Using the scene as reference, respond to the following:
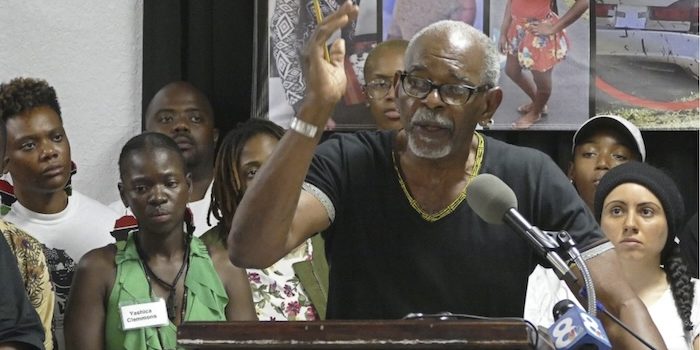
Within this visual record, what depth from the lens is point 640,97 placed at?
4.59 meters

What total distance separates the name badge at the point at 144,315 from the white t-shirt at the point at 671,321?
1.48 metres

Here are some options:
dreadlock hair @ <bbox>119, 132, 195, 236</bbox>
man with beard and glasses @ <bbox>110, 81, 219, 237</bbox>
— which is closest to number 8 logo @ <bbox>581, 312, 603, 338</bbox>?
dreadlock hair @ <bbox>119, 132, 195, 236</bbox>

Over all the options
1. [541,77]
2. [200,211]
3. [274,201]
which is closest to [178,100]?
[200,211]

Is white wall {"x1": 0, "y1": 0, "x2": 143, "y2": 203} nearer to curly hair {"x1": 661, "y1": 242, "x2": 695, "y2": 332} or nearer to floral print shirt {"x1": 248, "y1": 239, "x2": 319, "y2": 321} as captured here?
floral print shirt {"x1": 248, "y1": 239, "x2": 319, "y2": 321}

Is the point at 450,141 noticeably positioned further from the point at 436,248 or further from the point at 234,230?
the point at 234,230

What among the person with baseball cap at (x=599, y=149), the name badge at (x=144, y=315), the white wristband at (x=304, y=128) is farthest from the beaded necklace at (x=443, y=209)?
the person with baseball cap at (x=599, y=149)

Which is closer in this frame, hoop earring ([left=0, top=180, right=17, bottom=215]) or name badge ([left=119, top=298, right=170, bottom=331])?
name badge ([left=119, top=298, right=170, bottom=331])

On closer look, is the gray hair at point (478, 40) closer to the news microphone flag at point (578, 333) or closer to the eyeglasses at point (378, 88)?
the news microphone flag at point (578, 333)

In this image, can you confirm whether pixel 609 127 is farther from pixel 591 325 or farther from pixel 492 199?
pixel 591 325

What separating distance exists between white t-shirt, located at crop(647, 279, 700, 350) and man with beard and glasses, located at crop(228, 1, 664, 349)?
2.62ft

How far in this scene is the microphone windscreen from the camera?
2059mm

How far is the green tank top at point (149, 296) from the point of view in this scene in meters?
3.31

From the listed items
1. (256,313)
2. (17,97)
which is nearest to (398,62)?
(256,313)

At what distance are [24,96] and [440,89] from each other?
2025 millimetres
